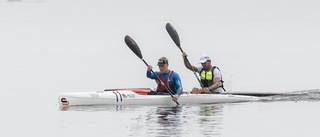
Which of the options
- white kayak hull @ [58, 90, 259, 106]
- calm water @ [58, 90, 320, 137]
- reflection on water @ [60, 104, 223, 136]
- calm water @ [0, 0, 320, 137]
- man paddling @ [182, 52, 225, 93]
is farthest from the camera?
man paddling @ [182, 52, 225, 93]

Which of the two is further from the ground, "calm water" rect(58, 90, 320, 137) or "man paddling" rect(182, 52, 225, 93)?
"man paddling" rect(182, 52, 225, 93)

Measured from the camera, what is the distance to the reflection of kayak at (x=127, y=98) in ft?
114

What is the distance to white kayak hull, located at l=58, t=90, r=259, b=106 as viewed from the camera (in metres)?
34.8

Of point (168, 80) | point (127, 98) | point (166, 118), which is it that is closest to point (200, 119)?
point (166, 118)

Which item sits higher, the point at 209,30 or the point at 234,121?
the point at 209,30

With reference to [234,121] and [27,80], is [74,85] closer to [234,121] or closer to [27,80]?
[27,80]

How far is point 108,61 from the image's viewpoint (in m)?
64.4

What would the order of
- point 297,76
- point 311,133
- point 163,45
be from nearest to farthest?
1. point 311,133
2. point 297,76
3. point 163,45

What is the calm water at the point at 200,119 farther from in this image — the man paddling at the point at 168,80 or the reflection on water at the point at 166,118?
the man paddling at the point at 168,80

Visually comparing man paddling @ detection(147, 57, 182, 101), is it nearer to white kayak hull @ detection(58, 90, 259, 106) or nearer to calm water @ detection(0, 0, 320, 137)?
white kayak hull @ detection(58, 90, 259, 106)

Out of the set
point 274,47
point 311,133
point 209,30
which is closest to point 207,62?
point 311,133

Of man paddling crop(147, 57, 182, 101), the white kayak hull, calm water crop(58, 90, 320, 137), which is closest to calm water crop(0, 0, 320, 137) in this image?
calm water crop(58, 90, 320, 137)

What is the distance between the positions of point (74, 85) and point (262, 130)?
737 inches

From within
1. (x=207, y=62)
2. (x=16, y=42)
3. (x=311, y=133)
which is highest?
(x=16, y=42)
